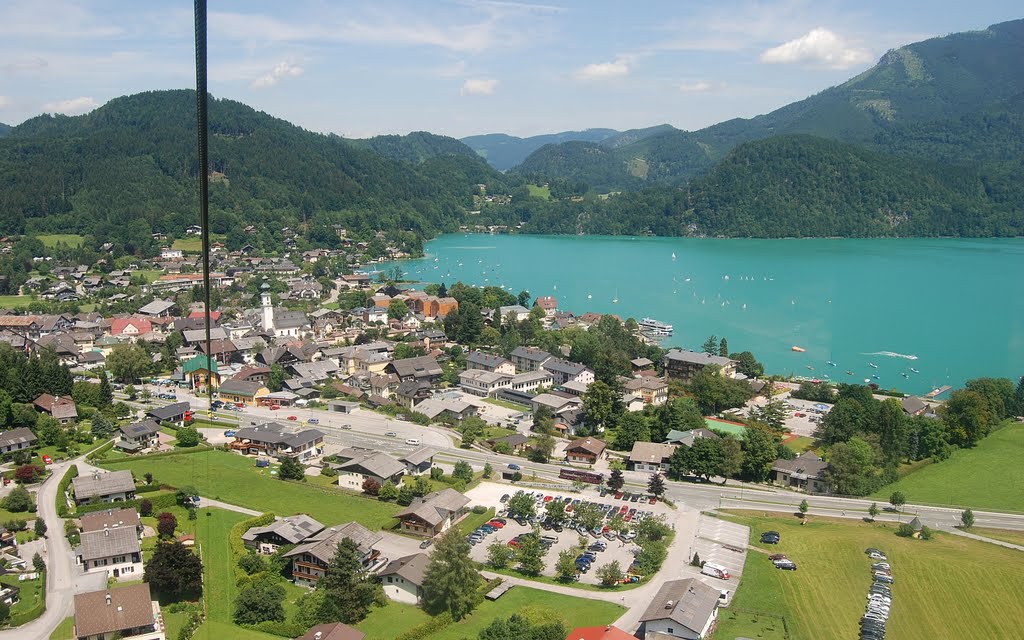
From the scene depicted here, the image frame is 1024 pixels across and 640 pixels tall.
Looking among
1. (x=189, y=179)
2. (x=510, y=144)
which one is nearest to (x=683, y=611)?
(x=189, y=179)

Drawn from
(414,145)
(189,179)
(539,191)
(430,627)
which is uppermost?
(414,145)

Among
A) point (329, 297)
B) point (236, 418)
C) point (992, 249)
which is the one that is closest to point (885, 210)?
point (992, 249)

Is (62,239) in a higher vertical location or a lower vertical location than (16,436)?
higher

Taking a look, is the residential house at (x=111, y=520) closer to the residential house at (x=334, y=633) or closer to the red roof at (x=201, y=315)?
the residential house at (x=334, y=633)

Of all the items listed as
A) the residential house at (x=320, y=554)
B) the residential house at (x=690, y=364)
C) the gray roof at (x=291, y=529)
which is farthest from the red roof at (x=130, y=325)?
the residential house at (x=320, y=554)

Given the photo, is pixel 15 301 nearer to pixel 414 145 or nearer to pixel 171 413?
pixel 171 413

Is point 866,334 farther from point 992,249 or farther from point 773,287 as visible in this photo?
point 992,249
